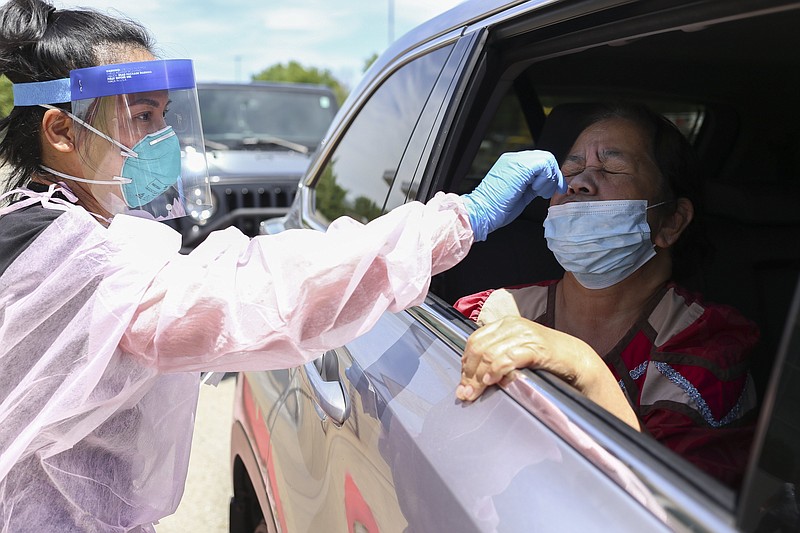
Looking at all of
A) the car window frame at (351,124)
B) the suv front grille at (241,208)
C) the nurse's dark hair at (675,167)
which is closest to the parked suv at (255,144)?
the suv front grille at (241,208)

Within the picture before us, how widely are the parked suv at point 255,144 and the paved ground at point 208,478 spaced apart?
2193mm

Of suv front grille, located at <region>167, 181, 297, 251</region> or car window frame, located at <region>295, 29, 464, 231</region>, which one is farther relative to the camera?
suv front grille, located at <region>167, 181, 297, 251</region>

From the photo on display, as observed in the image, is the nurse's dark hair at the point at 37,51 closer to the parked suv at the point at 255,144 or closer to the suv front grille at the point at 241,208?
the suv front grille at the point at 241,208

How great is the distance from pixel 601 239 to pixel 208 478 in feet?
8.88

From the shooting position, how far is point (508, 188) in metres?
1.55

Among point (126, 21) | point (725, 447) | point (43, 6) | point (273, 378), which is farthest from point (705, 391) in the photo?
point (43, 6)

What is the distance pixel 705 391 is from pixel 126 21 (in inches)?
62.3

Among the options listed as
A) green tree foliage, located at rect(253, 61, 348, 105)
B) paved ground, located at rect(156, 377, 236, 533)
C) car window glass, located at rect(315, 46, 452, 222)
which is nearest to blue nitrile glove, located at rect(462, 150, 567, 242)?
car window glass, located at rect(315, 46, 452, 222)

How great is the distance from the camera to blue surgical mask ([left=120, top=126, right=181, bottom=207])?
1628 millimetres

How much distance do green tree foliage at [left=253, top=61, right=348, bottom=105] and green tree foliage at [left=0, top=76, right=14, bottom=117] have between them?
42.2 m

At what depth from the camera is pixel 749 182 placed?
8.39 ft

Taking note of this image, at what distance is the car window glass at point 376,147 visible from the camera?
6.89ft

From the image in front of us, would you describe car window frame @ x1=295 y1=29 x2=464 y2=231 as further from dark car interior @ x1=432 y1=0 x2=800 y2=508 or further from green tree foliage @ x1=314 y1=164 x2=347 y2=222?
dark car interior @ x1=432 y1=0 x2=800 y2=508

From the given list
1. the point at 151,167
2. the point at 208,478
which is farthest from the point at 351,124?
the point at 208,478
